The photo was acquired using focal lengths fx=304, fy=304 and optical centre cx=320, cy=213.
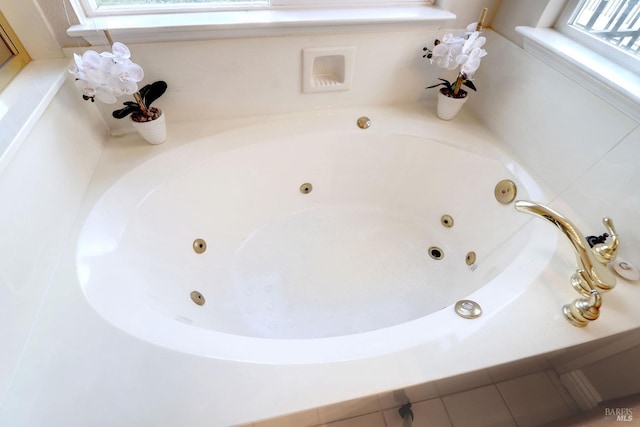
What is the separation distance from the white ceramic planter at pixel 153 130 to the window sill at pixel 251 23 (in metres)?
0.24

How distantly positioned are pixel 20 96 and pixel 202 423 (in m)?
0.88

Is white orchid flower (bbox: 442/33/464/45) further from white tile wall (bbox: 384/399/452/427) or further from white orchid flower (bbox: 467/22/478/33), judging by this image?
white tile wall (bbox: 384/399/452/427)

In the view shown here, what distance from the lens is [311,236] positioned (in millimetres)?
1332

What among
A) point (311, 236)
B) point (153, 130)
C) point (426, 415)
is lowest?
point (311, 236)

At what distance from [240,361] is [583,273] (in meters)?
0.79

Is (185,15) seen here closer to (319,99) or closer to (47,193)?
(319,99)

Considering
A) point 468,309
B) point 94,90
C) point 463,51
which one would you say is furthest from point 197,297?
point 463,51

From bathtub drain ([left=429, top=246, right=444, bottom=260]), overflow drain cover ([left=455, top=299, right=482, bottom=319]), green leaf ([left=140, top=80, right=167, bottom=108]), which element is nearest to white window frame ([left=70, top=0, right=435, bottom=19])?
green leaf ([left=140, top=80, right=167, bottom=108])

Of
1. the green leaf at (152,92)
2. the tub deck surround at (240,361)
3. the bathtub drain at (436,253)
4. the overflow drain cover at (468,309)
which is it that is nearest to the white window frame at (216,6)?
the green leaf at (152,92)

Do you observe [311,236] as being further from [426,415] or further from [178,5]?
[178,5]

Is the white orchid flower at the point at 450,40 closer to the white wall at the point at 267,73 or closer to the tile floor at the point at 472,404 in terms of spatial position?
the white wall at the point at 267,73

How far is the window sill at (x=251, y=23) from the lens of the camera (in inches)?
35.9

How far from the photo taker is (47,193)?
2.48 feet

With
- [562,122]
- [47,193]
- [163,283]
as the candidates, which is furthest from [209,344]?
[562,122]
